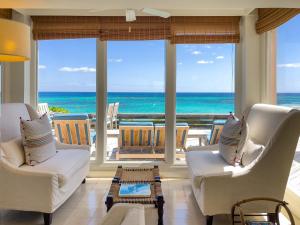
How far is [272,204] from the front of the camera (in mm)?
2699

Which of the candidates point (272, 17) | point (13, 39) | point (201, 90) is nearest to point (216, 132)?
point (201, 90)

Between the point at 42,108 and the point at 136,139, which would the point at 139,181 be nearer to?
the point at 136,139

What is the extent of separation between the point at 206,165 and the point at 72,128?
7.37 feet

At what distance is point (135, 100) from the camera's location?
473 cm

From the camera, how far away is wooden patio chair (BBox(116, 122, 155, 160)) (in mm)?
4566

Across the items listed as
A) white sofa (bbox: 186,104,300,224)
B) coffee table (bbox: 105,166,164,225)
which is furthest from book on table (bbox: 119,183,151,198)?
white sofa (bbox: 186,104,300,224)

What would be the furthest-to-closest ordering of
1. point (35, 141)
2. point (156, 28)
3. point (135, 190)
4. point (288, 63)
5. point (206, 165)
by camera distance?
point (156, 28)
point (288, 63)
point (206, 165)
point (35, 141)
point (135, 190)

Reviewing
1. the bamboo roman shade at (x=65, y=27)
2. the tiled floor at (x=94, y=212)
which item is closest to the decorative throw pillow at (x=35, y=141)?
the tiled floor at (x=94, y=212)

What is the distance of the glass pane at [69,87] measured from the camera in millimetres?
4559

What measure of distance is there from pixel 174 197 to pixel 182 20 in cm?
251

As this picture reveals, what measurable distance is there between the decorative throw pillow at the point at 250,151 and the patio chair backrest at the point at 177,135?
141 cm

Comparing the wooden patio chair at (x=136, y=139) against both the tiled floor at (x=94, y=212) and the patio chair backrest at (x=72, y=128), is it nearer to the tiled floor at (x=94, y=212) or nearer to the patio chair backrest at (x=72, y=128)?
the patio chair backrest at (x=72, y=128)

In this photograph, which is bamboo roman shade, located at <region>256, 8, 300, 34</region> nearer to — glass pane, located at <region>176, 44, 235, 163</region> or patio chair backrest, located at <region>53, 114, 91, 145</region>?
glass pane, located at <region>176, 44, 235, 163</region>

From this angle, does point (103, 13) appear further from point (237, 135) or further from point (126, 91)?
point (237, 135)
